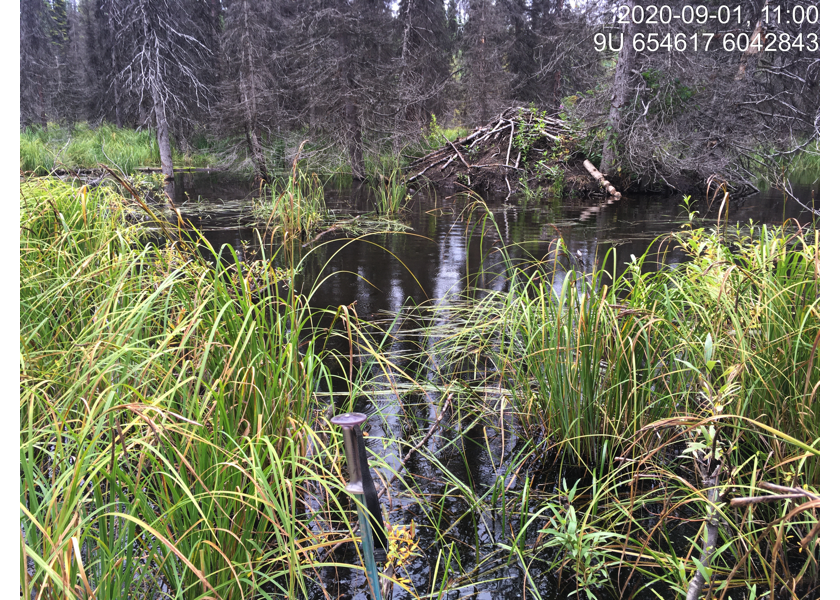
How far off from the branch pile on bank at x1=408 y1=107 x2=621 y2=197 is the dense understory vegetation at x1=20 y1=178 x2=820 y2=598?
32.5ft

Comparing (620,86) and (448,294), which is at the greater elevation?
(620,86)

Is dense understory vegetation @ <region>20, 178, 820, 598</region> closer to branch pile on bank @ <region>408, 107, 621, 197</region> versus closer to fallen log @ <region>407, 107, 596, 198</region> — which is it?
branch pile on bank @ <region>408, 107, 621, 197</region>

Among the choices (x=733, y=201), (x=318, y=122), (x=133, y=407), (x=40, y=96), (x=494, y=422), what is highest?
(x=40, y=96)

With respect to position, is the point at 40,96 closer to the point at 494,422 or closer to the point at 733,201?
the point at 733,201

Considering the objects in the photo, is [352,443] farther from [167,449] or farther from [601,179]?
[601,179]

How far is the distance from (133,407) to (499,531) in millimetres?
1365

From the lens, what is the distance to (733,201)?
1109 cm

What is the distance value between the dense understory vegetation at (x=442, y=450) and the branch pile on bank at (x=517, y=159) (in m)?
9.91

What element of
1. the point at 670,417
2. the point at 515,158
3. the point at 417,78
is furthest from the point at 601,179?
the point at 670,417

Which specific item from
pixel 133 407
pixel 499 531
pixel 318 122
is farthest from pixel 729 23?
pixel 133 407

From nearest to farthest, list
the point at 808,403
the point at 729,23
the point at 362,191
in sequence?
the point at 808,403 → the point at 729,23 → the point at 362,191

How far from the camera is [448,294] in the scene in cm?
487

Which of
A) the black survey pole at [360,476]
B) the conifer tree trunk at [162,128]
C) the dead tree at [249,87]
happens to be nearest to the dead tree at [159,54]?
the conifer tree trunk at [162,128]

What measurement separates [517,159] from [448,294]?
9.01 m
